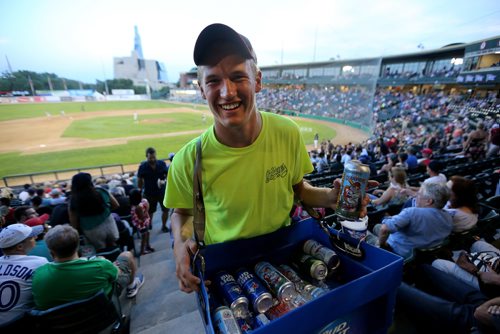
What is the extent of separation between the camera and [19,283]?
7.81 ft

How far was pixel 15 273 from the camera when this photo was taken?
241cm

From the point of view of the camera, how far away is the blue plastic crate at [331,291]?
0.89m

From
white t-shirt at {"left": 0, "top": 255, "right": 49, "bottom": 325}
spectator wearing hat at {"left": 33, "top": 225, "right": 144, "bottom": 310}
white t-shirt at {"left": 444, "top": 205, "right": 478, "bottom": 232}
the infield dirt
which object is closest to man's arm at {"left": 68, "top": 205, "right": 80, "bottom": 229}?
white t-shirt at {"left": 0, "top": 255, "right": 49, "bottom": 325}

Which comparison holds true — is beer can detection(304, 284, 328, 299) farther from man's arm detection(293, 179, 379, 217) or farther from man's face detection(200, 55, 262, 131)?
man's face detection(200, 55, 262, 131)

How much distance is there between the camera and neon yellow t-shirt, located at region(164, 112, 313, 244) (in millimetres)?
1515

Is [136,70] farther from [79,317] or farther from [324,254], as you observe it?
[324,254]

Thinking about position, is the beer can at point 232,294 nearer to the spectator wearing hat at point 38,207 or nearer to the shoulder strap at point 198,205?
the shoulder strap at point 198,205

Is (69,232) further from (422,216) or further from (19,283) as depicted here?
(422,216)

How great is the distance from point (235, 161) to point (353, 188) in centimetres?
73

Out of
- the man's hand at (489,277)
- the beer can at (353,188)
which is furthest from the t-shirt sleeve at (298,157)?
the man's hand at (489,277)

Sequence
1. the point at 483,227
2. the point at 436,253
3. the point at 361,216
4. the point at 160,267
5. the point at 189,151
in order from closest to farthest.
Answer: the point at 361,216 < the point at 189,151 < the point at 436,253 < the point at 483,227 < the point at 160,267

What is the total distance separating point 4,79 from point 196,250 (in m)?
11.9

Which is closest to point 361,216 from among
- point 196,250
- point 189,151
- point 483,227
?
point 196,250

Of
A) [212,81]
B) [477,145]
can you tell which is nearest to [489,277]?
[212,81]
